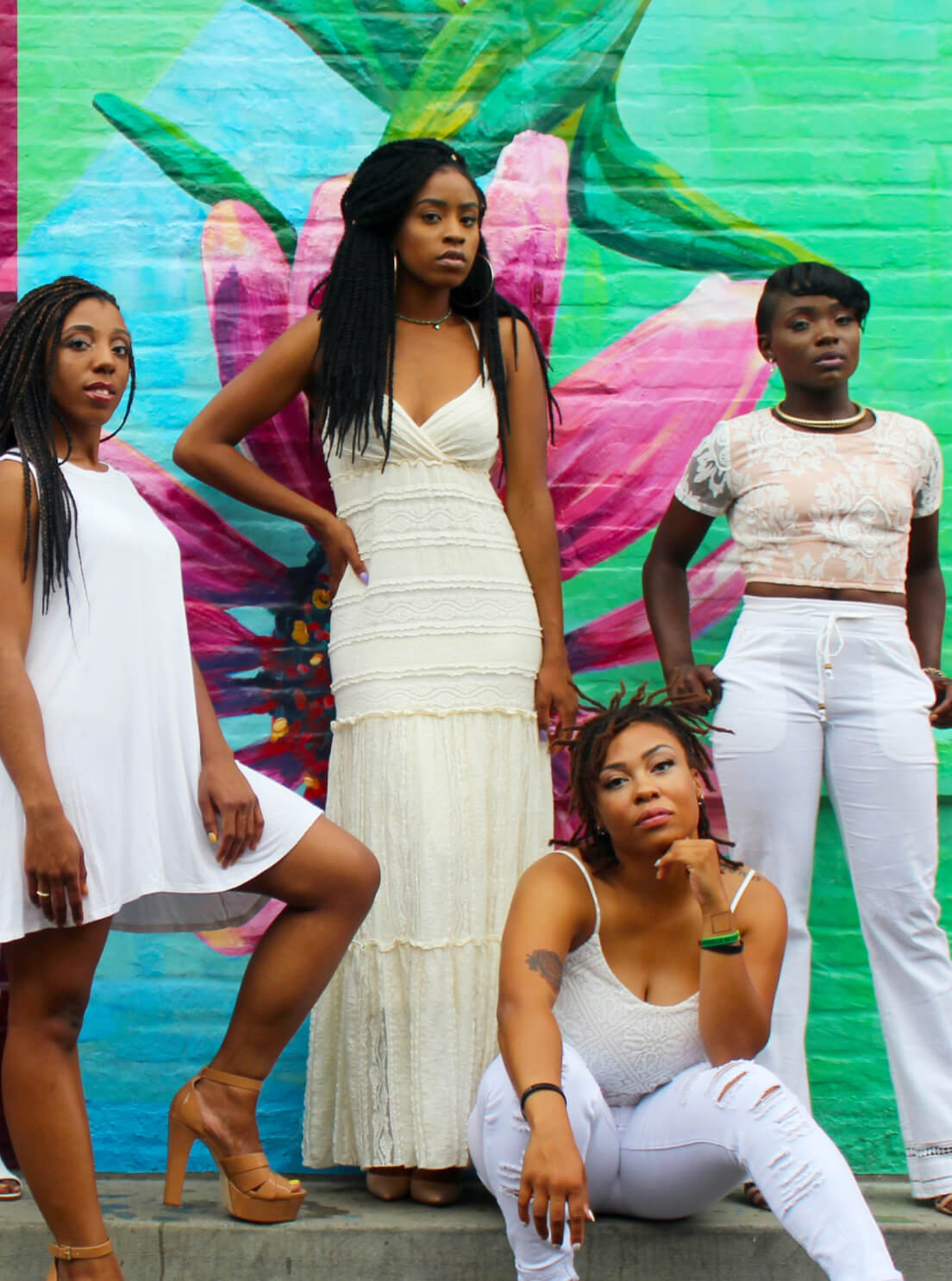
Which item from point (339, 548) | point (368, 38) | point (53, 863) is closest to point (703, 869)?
point (53, 863)

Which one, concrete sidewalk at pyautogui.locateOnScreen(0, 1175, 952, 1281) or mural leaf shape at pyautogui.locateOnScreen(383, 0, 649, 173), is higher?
mural leaf shape at pyautogui.locateOnScreen(383, 0, 649, 173)

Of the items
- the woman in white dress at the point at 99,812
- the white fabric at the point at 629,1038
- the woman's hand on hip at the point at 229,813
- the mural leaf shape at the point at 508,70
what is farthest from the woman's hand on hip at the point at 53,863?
the mural leaf shape at the point at 508,70

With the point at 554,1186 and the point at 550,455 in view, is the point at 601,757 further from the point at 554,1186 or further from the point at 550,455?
the point at 550,455

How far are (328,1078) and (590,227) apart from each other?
221 centimetres

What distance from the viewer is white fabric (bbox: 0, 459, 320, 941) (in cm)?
262

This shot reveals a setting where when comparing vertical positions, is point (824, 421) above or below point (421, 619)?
above

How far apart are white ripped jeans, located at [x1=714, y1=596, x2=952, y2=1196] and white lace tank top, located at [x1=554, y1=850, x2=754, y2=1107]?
0.46m

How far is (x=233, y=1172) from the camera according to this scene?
111 inches

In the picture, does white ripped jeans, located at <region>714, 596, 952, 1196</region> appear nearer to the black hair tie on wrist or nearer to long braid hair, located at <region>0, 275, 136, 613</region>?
the black hair tie on wrist

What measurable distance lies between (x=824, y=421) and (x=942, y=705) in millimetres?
697

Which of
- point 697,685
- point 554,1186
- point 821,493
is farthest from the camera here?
point 697,685

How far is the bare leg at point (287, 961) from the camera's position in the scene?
9.10 ft

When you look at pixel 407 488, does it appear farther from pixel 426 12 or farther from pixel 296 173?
pixel 426 12

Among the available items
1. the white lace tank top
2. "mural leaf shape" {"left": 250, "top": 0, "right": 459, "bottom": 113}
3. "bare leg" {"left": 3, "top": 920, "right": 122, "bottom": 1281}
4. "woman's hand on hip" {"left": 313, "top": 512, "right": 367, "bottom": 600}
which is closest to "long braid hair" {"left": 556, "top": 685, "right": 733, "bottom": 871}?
the white lace tank top
